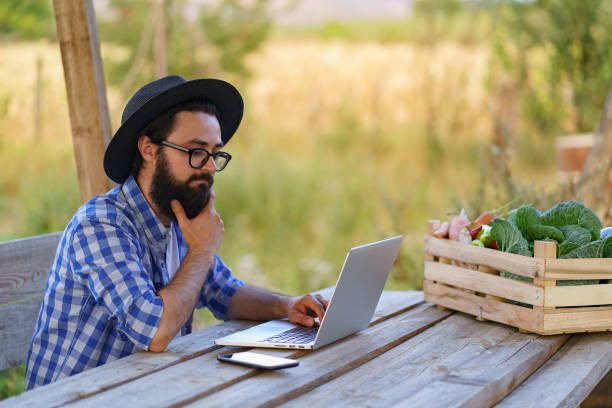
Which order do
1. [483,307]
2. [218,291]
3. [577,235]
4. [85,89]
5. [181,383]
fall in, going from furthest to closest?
1. [85,89]
2. [218,291]
3. [483,307]
4. [577,235]
5. [181,383]

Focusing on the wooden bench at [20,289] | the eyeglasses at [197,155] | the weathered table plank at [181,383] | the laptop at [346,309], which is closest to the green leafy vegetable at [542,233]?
the laptop at [346,309]

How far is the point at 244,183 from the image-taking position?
21.6 ft

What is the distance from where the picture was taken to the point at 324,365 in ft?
5.42

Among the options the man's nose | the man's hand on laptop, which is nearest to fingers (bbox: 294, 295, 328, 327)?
the man's hand on laptop

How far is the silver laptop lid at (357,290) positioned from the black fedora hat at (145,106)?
76cm

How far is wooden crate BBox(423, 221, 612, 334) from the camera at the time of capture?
1.86 metres

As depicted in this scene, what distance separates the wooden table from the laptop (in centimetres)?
3

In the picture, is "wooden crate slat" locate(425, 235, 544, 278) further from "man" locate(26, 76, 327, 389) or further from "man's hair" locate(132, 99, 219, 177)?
"man's hair" locate(132, 99, 219, 177)

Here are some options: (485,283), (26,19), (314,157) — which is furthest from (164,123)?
(26,19)

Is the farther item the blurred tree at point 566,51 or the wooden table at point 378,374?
the blurred tree at point 566,51

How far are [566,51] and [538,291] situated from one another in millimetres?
5640

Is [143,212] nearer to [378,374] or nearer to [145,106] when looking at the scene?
[145,106]

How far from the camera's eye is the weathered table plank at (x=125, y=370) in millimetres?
1458

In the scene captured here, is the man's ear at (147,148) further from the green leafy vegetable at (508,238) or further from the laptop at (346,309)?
the green leafy vegetable at (508,238)
